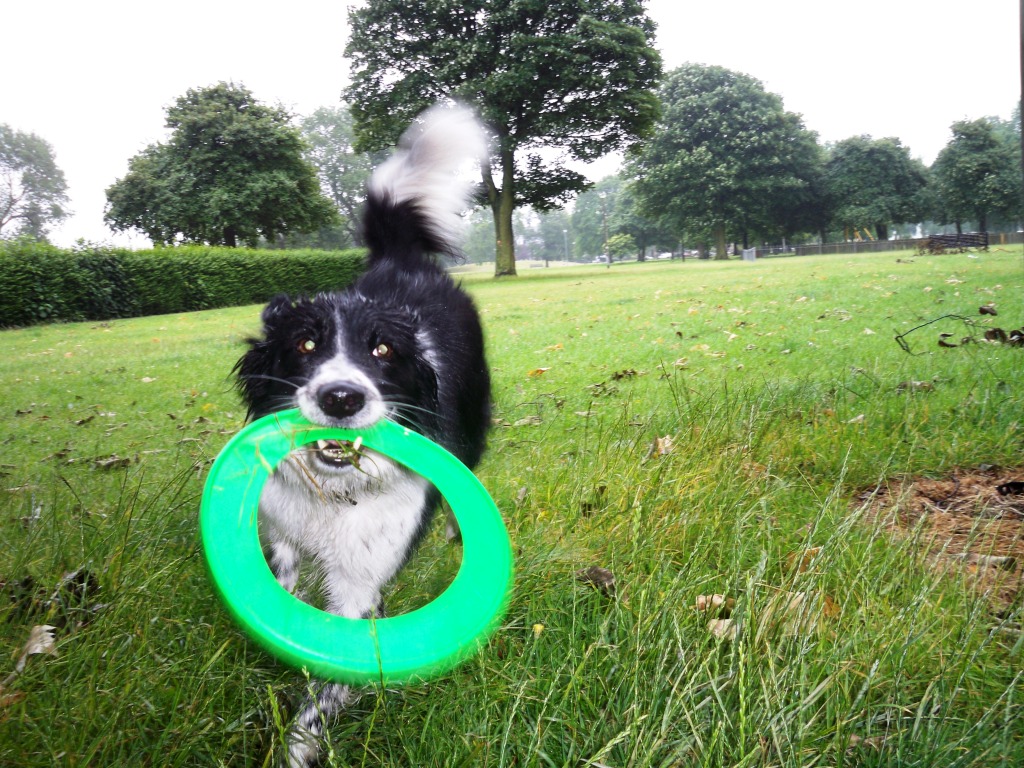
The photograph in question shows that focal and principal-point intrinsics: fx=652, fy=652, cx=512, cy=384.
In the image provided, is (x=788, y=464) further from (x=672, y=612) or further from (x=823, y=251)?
(x=823, y=251)

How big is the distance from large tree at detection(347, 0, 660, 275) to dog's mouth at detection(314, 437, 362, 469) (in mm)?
12729

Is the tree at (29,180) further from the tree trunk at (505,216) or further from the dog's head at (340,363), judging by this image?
the tree trunk at (505,216)

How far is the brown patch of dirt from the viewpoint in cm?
198

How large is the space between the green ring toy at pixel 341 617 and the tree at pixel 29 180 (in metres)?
4.17

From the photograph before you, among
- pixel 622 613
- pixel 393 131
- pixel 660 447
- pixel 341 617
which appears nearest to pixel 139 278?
pixel 393 131

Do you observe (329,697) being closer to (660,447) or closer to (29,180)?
(660,447)

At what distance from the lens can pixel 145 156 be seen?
17.2 metres

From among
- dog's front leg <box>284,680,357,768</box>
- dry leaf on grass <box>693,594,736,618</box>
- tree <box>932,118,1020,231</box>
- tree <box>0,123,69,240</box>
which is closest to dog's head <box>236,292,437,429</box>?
dog's front leg <box>284,680,357,768</box>

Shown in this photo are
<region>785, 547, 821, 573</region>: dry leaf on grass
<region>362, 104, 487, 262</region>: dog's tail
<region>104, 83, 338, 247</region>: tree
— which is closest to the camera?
<region>785, 547, 821, 573</region>: dry leaf on grass

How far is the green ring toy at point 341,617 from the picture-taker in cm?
148

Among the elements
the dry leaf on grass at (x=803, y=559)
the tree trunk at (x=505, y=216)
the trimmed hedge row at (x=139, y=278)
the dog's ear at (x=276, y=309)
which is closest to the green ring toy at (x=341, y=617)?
the dog's ear at (x=276, y=309)

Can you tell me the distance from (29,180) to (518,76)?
15.0 m

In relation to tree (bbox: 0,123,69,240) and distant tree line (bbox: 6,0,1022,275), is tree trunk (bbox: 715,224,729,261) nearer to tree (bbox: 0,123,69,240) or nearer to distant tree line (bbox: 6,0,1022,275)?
distant tree line (bbox: 6,0,1022,275)

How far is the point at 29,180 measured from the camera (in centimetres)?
524
